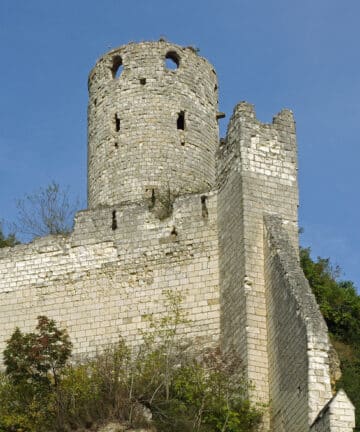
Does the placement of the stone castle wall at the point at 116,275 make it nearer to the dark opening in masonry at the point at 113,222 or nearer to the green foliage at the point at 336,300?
the dark opening in masonry at the point at 113,222

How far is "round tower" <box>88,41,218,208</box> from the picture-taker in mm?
26188

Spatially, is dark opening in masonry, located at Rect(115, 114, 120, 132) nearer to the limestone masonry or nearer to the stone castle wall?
the limestone masonry

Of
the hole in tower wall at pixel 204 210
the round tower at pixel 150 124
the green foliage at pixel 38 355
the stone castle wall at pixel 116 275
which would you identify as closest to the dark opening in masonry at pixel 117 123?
the round tower at pixel 150 124

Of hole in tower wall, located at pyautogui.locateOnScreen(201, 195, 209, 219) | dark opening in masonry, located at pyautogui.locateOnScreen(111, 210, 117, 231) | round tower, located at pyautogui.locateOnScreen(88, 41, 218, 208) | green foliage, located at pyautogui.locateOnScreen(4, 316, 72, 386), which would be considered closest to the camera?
green foliage, located at pyautogui.locateOnScreen(4, 316, 72, 386)

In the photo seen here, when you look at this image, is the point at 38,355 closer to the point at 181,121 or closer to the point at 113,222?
the point at 113,222

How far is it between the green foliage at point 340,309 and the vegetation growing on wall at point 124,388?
3.10 meters

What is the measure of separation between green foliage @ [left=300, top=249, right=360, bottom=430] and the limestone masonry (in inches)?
106

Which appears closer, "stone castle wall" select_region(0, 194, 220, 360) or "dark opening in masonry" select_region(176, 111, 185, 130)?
"stone castle wall" select_region(0, 194, 220, 360)

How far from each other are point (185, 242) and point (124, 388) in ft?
12.9

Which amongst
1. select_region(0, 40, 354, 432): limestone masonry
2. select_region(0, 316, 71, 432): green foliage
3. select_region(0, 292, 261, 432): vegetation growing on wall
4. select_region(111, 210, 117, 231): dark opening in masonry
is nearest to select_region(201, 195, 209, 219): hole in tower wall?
select_region(0, 40, 354, 432): limestone masonry

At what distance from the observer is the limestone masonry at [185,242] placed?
21.4 meters

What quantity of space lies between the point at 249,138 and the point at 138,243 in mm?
2956

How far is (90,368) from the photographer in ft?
76.4

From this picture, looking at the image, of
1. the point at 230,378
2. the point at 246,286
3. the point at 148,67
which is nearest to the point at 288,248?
the point at 246,286
